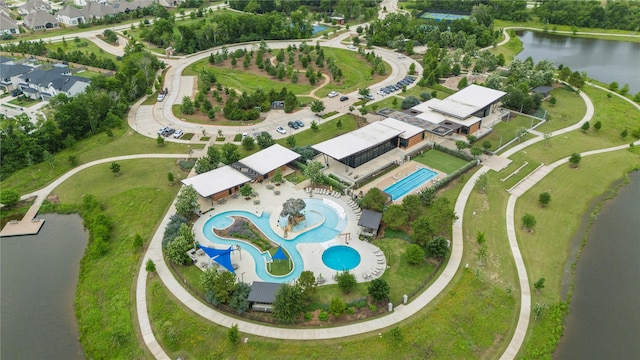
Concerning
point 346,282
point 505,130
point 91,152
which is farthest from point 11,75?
point 505,130

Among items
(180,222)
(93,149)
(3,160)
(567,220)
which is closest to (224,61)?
(93,149)

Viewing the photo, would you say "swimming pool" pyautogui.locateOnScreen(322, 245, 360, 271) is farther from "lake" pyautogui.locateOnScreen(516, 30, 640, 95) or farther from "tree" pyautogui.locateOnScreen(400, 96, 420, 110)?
"lake" pyautogui.locateOnScreen(516, 30, 640, 95)

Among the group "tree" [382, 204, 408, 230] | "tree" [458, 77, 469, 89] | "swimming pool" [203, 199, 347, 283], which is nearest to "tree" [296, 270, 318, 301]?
"swimming pool" [203, 199, 347, 283]

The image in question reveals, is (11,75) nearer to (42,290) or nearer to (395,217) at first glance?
(42,290)

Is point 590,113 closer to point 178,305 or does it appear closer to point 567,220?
point 567,220

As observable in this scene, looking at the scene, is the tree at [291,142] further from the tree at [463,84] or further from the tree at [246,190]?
the tree at [463,84]
